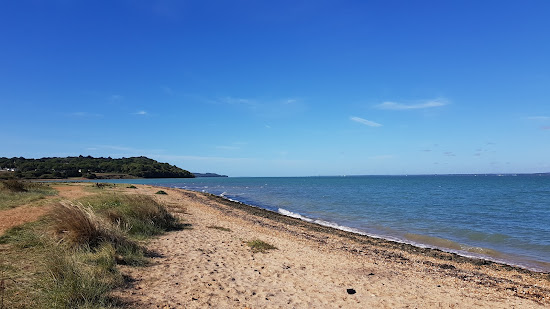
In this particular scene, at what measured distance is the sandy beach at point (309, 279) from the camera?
615cm

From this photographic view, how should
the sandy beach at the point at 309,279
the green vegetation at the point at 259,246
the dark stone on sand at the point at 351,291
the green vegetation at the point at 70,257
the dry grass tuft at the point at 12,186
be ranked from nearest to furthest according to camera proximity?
the green vegetation at the point at 70,257
the sandy beach at the point at 309,279
the dark stone on sand at the point at 351,291
the green vegetation at the point at 259,246
the dry grass tuft at the point at 12,186

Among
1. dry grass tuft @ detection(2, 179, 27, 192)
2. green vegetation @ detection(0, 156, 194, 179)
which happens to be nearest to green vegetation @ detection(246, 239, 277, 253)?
dry grass tuft @ detection(2, 179, 27, 192)

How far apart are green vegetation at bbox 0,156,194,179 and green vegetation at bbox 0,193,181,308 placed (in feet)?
267

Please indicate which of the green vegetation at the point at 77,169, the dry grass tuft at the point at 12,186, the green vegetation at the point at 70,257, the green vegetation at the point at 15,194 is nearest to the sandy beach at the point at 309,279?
the green vegetation at the point at 70,257

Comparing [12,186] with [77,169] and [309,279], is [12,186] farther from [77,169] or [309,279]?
[77,169]

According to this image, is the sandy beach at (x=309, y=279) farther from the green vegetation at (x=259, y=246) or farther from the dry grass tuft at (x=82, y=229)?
the dry grass tuft at (x=82, y=229)

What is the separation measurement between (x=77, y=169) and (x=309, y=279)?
131314mm

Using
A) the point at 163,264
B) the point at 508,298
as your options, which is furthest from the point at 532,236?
the point at 163,264

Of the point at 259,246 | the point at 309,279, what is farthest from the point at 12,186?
the point at 309,279

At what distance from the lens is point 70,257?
5699 mm

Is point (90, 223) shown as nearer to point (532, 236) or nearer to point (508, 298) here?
point (508, 298)

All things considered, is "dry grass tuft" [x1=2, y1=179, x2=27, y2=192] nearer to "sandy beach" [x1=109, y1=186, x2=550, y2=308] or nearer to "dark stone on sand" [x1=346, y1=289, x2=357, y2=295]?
"sandy beach" [x1=109, y1=186, x2=550, y2=308]

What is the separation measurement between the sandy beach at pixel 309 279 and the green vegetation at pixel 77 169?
84.7m

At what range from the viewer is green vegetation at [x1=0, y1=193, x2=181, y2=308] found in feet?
15.3
